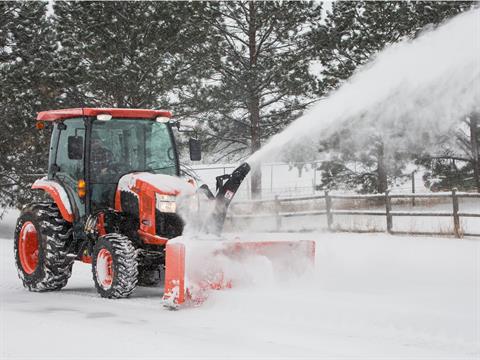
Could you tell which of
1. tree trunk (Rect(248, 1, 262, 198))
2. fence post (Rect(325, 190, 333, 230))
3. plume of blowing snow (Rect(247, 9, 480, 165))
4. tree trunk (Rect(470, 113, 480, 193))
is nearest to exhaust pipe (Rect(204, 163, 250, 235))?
plume of blowing snow (Rect(247, 9, 480, 165))

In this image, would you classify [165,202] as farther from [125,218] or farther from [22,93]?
[22,93]

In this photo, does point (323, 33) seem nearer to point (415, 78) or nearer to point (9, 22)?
point (9, 22)

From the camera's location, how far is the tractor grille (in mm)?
8594

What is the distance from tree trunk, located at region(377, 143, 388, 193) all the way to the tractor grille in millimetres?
17590

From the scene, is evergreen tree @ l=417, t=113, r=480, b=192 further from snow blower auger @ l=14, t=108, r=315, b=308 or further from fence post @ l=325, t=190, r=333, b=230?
snow blower auger @ l=14, t=108, r=315, b=308

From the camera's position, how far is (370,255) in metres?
13.1

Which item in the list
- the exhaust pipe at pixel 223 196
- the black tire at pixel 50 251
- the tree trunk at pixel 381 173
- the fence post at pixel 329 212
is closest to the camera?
the exhaust pipe at pixel 223 196

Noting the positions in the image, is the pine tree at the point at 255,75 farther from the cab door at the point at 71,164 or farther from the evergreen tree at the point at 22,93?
the cab door at the point at 71,164

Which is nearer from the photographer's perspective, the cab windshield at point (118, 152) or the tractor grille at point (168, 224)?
the tractor grille at point (168, 224)

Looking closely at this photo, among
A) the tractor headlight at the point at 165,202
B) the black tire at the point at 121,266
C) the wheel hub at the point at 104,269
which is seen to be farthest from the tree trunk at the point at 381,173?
the black tire at the point at 121,266

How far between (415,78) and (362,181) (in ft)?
55.3

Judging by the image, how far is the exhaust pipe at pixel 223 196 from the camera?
8234 mm

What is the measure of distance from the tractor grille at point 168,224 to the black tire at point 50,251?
139 cm

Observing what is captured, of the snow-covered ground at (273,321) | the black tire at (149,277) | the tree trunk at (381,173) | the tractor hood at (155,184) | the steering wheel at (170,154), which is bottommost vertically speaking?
the snow-covered ground at (273,321)
